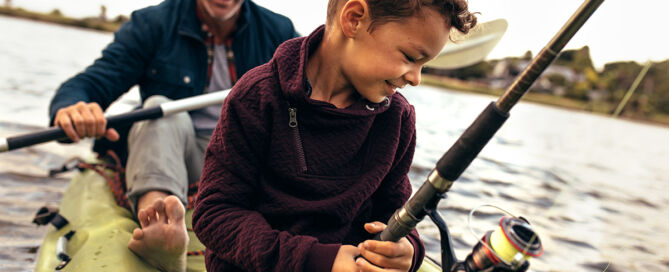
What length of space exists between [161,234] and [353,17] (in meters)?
0.98

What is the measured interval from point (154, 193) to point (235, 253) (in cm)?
90

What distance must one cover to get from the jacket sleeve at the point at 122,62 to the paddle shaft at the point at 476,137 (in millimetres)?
1953

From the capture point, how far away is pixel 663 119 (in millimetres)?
41812

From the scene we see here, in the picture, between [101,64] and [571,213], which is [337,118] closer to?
[101,64]

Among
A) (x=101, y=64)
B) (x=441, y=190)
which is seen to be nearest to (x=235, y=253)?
(x=441, y=190)

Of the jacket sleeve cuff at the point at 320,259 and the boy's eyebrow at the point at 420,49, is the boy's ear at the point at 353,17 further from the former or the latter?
the jacket sleeve cuff at the point at 320,259

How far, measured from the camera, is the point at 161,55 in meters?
2.53

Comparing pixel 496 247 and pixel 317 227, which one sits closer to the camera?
pixel 496 247

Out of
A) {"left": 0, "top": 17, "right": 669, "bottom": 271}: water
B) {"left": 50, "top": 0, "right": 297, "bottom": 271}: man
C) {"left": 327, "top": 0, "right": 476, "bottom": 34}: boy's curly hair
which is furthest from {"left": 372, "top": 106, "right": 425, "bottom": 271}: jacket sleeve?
{"left": 50, "top": 0, "right": 297, "bottom": 271}: man

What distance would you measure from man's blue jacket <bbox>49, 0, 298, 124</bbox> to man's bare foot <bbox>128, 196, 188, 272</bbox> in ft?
3.57

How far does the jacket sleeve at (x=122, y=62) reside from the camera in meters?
2.44

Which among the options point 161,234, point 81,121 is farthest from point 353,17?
point 81,121

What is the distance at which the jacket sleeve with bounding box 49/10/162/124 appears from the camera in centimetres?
A: 244

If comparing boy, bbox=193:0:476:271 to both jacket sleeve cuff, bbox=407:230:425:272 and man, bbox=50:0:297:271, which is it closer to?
jacket sleeve cuff, bbox=407:230:425:272
